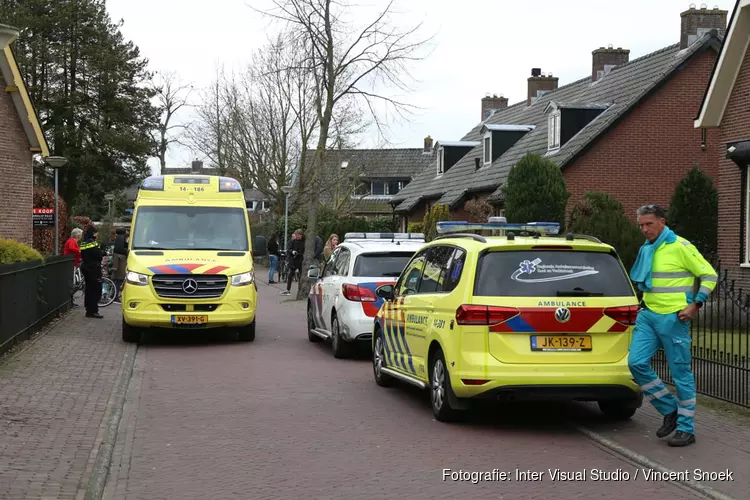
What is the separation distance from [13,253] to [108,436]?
7.50 meters

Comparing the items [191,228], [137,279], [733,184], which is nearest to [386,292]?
[137,279]

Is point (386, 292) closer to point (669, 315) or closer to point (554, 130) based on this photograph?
point (669, 315)

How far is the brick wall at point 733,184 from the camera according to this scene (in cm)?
1972

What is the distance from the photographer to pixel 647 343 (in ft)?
26.9

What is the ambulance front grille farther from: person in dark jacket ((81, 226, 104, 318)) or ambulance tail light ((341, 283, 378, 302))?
person in dark jacket ((81, 226, 104, 318))

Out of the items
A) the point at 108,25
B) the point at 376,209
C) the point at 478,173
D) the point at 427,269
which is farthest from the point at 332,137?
the point at 427,269

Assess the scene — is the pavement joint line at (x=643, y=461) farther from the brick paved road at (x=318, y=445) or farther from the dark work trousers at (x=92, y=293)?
the dark work trousers at (x=92, y=293)

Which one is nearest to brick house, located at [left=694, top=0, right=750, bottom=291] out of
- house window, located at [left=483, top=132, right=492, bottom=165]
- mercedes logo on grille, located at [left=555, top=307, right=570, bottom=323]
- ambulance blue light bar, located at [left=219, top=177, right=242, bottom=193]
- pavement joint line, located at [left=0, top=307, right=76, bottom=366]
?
ambulance blue light bar, located at [left=219, top=177, right=242, bottom=193]

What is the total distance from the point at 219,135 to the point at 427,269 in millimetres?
45724

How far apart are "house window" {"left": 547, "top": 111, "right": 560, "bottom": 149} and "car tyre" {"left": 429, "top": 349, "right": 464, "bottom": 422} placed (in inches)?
965

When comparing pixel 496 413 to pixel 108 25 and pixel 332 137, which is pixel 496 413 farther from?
pixel 108 25

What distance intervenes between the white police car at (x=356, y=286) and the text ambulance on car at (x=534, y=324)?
449 cm

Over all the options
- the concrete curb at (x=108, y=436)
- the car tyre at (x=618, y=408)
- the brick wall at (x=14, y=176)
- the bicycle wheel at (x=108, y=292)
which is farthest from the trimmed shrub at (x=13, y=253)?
the brick wall at (x=14, y=176)

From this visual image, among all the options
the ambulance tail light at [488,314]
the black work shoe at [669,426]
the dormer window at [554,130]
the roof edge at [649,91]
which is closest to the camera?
the black work shoe at [669,426]
